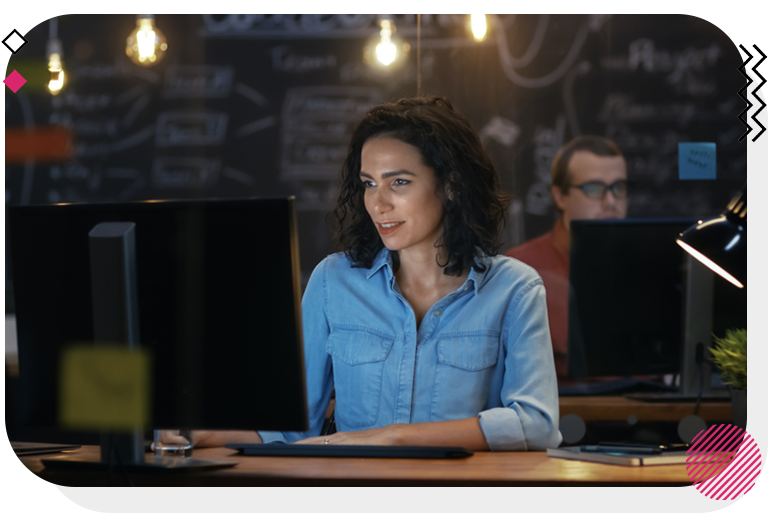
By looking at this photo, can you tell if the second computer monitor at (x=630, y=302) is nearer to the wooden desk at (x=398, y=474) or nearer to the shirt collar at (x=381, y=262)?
the shirt collar at (x=381, y=262)

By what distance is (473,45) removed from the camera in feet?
10.5

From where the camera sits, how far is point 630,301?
6.42 feet

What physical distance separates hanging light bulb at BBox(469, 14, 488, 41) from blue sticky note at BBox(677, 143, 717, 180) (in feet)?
3.14

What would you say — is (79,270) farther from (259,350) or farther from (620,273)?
(620,273)

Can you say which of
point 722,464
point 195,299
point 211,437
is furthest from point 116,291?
point 722,464

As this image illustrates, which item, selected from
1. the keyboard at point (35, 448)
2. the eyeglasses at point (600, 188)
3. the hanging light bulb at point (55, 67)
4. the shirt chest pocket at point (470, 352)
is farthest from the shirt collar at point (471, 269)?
the hanging light bulb at point (55, 67)

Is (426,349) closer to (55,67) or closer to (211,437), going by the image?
(211,437)

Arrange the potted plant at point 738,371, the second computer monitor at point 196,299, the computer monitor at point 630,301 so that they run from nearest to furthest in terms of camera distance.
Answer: the second computer monitor at point 196,299, the potted plant at point 738,371, the computer monitor at point 630,301

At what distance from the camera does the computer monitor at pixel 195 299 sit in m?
1.07

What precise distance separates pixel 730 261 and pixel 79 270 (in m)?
1.18

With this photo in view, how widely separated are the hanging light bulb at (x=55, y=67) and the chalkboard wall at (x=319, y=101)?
0.12 feet

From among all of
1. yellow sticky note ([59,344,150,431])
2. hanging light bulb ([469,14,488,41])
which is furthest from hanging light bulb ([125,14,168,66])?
yellow sticky note ([59,344,150,431])

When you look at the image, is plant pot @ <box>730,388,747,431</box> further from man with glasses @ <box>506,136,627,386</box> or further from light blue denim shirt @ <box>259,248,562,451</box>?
man with glasses @ <box>506,136,627,386</box>

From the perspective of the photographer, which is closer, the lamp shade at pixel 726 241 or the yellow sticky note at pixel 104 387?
the yellow sticky note at pixel 104 387
